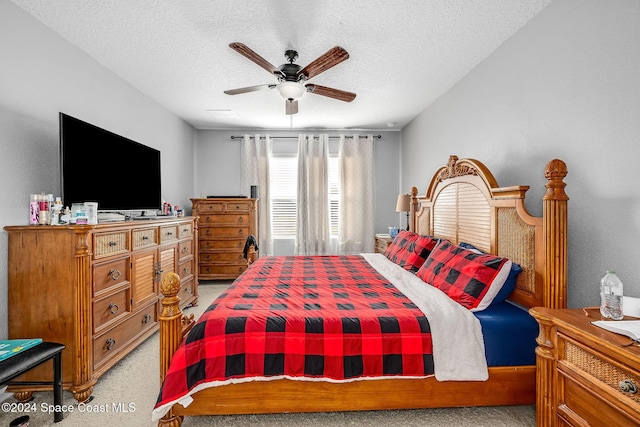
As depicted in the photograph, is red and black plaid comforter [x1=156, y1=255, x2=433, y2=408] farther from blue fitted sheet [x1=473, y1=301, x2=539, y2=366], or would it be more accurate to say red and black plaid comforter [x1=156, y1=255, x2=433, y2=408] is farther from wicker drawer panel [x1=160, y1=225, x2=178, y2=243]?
wicker drawer panel [x1=160, y1=225, x2=178, y2=243]

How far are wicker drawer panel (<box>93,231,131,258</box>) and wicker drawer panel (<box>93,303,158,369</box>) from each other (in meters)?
0.59

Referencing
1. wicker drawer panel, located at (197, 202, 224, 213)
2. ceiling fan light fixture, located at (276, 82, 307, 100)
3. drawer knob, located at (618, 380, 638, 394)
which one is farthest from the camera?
wicker drawer panel, located at (197, 202, 224, 213)

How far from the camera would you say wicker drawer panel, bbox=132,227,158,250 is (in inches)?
104

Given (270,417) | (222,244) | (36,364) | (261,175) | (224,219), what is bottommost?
(270,417)

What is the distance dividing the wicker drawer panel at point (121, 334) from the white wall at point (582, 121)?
3.30m

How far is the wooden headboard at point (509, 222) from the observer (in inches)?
70.2

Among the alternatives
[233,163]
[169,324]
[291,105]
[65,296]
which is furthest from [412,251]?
[233,163]

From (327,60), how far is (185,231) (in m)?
2.68

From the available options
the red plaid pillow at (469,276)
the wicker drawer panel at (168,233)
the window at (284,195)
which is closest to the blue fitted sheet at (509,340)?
the red plaid pillow at (469,276)

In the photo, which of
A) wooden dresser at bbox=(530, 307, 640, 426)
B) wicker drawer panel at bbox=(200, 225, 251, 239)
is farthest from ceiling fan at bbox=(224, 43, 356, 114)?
wicker drawer panel at bbox=(200, 225, 251, 239)

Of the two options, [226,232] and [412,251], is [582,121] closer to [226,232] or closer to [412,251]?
[412,251]

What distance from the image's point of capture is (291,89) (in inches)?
103

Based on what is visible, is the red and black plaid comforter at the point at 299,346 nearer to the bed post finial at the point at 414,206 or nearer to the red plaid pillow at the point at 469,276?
the red plaid pillow at the point at 469,276

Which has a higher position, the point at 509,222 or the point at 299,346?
the point at 509,222
